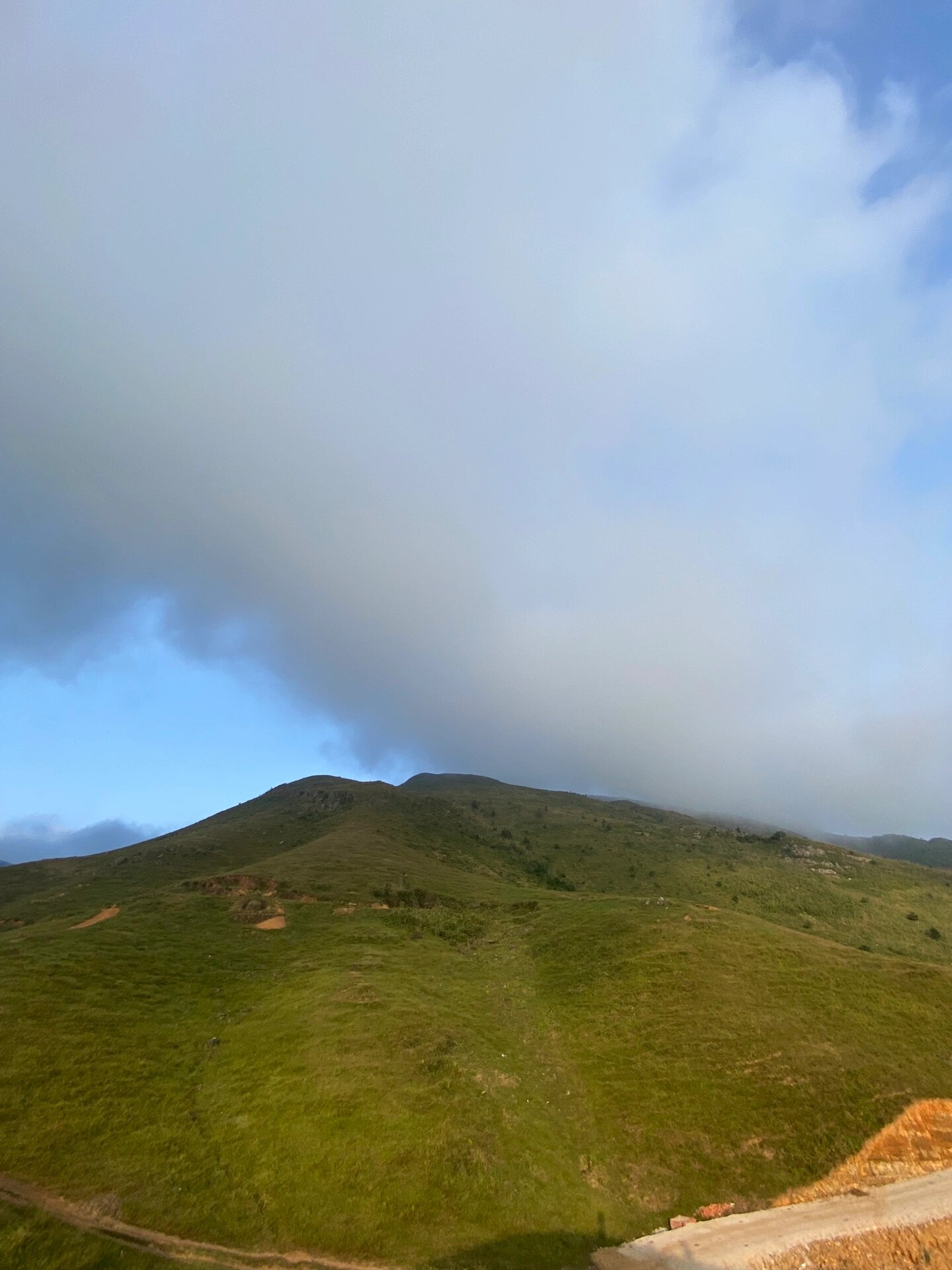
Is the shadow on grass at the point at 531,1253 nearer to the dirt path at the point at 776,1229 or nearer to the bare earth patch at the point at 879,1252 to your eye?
the dirt path at the point at 776,1229

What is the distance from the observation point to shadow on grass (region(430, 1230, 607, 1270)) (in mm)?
25906

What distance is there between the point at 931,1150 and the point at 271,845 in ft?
340

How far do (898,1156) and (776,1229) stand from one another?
10.7 meters

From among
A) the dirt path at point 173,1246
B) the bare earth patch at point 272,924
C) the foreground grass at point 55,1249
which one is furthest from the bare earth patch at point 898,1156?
the bare earth patch at point 272,924

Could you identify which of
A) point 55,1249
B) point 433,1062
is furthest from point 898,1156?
point 55,1249

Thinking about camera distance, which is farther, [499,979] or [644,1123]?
[499,979]

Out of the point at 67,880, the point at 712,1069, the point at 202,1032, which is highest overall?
the point at 67,880

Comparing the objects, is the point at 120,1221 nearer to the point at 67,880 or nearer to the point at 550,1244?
the point at 550,1244

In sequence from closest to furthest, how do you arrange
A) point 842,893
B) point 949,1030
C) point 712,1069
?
1. point 712,1069
2. point 949,1030
3. point 842,893

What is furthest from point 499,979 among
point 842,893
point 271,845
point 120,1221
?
point 842,893

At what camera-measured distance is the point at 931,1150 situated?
34.2 meters

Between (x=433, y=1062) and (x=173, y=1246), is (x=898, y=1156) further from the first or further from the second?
(x=173, y=1246)

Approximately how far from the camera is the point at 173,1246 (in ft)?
81.4

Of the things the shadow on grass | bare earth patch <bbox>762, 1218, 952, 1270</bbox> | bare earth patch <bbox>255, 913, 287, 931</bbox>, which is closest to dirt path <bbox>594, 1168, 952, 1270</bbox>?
bare earth patch <bbox>762, 1218, 952, 1270</bbox>
